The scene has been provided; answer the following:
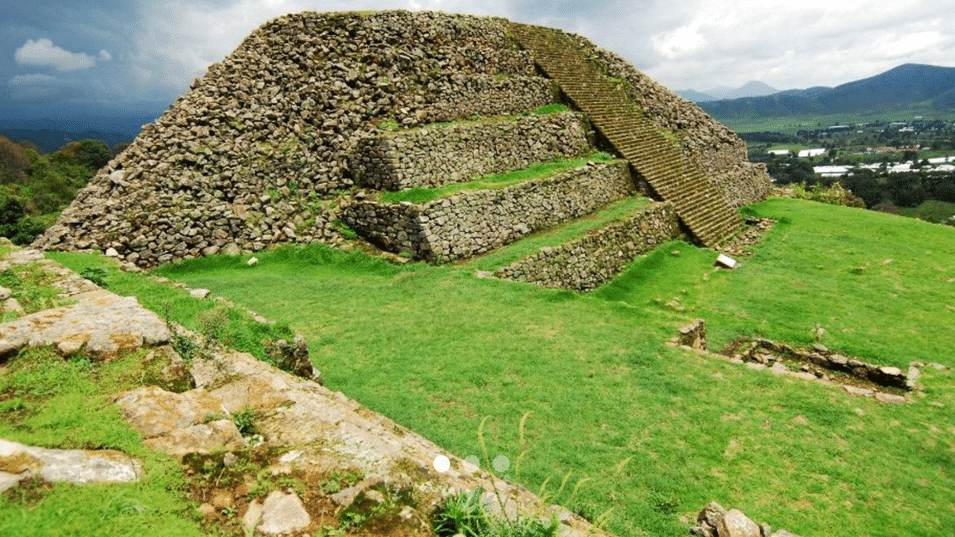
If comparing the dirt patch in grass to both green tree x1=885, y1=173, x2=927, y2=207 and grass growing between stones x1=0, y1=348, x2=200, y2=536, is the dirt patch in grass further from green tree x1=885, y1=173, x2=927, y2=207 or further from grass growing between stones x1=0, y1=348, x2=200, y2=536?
green tree x1=885, y1=173, x2=927, y2=207

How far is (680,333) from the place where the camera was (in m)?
9.75

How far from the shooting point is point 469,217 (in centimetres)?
1408

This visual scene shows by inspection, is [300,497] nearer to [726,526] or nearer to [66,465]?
[66,465]

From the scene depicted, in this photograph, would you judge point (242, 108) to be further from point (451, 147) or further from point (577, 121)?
point (577, 121)

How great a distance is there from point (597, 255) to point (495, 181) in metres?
3.88

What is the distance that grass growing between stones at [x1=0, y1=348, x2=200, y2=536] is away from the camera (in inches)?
100

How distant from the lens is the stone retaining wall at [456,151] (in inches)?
580

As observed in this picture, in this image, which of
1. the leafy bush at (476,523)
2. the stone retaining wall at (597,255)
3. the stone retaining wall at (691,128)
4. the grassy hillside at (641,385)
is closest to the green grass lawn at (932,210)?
the stone retaining wall at (691,128)

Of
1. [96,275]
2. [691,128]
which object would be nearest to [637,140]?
[691,128]

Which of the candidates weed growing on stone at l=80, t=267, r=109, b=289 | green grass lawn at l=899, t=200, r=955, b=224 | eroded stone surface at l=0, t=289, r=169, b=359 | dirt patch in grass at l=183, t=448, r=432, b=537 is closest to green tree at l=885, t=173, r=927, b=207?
green grass lawn at l=899, t=200, r=955, b=224

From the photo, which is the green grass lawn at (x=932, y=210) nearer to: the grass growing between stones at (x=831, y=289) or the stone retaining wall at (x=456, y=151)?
the grass growing between stones at (x=831, y=289)

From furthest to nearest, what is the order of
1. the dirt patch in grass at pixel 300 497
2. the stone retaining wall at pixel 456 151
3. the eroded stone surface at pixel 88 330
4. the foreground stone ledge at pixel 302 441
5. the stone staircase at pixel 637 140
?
the stone staircase at pixel 637 140 < the stone retaining wall at pixel 456 151 < the eroded stone surface at pixel 88 330 < the foreground stone ledge at pixel 302 441 < the dirt patch in grass at pixel 300 497

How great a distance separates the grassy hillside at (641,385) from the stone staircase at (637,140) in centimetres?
574

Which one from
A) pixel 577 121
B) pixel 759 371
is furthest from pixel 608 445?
pixel 577 121
